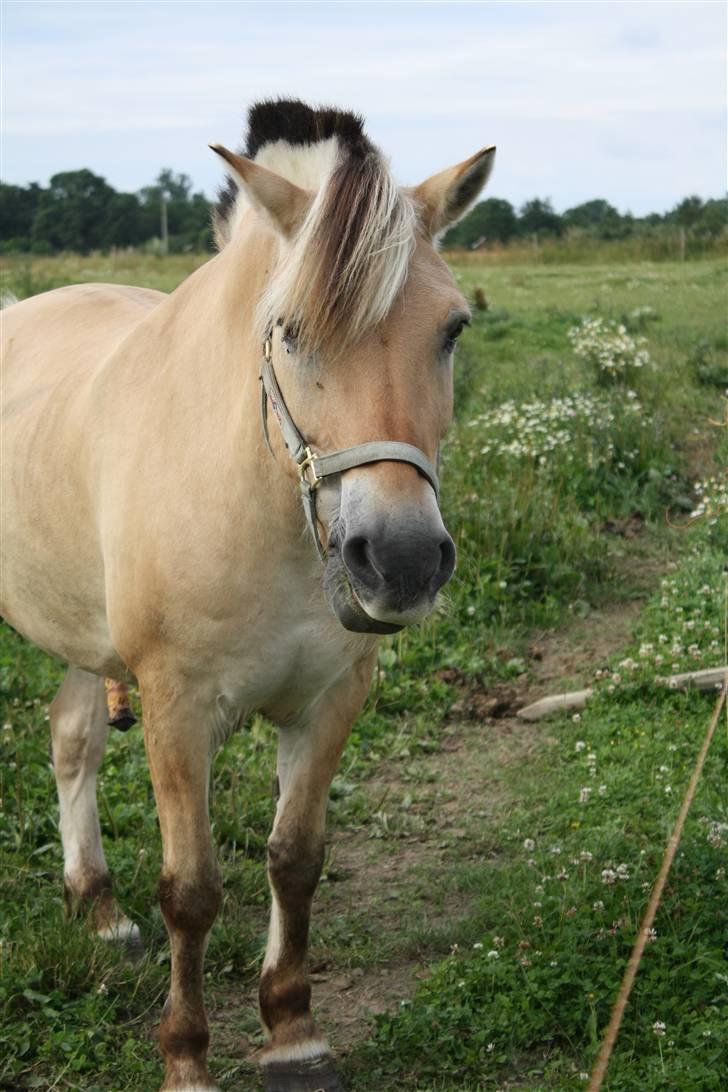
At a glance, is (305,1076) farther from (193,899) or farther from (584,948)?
(584,948)

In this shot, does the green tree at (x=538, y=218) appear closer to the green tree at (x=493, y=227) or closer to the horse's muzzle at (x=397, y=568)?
the green tree at (x=493, y=227)

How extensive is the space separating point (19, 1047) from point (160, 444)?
67.8 inches

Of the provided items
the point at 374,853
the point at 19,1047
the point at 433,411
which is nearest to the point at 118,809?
the point at 374,853

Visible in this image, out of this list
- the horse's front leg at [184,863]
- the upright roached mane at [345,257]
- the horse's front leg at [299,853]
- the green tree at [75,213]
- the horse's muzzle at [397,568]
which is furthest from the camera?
the green tree at [75,213]

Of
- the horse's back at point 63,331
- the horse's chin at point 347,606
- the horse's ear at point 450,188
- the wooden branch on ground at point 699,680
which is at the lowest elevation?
the wooden branch on ground at point 699,680

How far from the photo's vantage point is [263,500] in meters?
3.02

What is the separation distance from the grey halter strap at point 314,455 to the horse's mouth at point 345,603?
0.51 feet

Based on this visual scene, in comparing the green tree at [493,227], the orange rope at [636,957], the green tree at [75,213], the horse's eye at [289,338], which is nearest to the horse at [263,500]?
the horse's eye at [289,338]

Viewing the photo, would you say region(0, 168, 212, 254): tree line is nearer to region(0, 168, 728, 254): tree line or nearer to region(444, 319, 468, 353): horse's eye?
region(0, 168, 728, 254): tree line

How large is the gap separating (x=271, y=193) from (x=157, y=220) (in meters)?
42.0

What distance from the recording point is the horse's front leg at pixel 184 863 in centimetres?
318

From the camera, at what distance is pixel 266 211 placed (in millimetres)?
2732

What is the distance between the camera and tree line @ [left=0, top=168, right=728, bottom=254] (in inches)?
820

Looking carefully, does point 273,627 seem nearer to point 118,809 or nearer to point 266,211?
point 266,211
